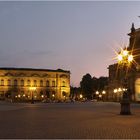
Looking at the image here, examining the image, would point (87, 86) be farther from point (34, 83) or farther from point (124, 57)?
point (124, 57)

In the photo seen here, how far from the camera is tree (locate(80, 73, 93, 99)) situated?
17575 cm

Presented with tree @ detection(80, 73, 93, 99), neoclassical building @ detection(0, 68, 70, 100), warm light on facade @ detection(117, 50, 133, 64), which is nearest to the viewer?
warm light on facade @ detection(117, 50, 133, 64)

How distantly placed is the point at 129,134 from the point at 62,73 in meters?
169

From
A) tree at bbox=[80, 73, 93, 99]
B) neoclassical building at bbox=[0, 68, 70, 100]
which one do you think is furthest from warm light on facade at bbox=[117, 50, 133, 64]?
tree at bbox=[80, 73, 93, 99]

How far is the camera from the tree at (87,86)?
577ft

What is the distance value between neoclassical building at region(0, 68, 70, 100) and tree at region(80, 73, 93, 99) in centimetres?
1021

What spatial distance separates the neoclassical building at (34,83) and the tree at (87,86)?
33.5 ft

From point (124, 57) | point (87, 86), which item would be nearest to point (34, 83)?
point (87, 86)

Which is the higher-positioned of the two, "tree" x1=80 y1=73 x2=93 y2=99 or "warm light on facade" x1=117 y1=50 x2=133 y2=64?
"tree" x1=80 y1=73 x2=93 y2=99

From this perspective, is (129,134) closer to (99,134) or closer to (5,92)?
(99,134)

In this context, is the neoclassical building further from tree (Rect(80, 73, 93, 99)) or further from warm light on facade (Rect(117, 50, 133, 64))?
warm light on facade (Rect(117, 50, 133, 64))

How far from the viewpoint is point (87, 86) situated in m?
176

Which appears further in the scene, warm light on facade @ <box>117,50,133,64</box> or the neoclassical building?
the neoclassical building

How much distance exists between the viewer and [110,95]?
13312 centimetres
